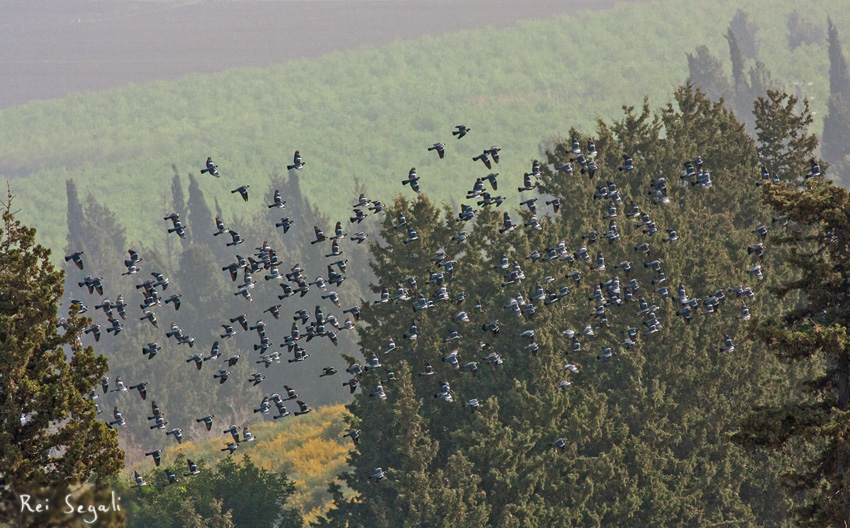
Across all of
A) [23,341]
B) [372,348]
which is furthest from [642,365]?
[23,341]

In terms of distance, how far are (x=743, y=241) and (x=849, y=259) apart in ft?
104

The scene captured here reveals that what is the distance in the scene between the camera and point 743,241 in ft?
179

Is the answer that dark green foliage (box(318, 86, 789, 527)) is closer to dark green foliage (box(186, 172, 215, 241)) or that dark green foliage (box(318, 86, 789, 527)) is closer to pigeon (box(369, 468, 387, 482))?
pigeon (box(369, 468, 387, 482))

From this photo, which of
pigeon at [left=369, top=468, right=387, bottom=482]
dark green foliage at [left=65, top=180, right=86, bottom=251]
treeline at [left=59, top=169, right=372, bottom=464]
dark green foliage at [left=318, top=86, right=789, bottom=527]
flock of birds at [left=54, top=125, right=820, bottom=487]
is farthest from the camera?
dark green foliage at [left=65, top=180, right=86, bottom=251]

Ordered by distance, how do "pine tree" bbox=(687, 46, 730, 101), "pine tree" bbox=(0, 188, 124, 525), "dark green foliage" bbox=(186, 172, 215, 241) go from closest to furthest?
"pine tree" bbox=(0, 188, 124, 525), "dark green foliage" bbox=(186, 172, 215, 241), "pine tree" bbox=(687, 46, 730, 101)

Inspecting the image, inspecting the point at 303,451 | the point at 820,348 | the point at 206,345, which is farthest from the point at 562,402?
the point at 206,345

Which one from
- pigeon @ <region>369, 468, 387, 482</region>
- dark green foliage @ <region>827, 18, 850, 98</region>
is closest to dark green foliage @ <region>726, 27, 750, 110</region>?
dark green foliage @ <region>827, 18, 850, 98</region>

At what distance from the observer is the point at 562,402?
46.6 m

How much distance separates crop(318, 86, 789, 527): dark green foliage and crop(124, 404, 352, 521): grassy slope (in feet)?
81.6

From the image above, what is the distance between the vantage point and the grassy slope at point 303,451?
7475cm

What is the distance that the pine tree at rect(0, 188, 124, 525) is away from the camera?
26013 mm

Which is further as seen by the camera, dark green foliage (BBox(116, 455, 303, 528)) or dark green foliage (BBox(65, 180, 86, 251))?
dark green foliage (BBox(65, 180, 86, 251))

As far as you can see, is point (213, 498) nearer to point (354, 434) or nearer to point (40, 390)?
point (354, 434)

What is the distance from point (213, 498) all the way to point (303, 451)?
→ 114 feet
